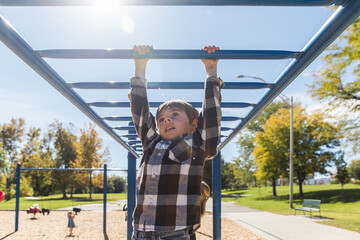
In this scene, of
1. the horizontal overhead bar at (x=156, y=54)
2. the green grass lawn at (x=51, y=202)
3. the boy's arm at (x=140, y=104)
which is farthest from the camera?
the green grass lawn at (x=51, y=202)

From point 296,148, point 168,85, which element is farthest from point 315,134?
point 168,85

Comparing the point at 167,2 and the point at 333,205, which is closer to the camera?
the point at 167,2

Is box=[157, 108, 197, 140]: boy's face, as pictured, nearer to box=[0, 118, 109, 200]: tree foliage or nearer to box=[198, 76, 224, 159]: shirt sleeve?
box=[198, 76, 224, 159]: shirt sleeve

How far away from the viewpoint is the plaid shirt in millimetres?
1461

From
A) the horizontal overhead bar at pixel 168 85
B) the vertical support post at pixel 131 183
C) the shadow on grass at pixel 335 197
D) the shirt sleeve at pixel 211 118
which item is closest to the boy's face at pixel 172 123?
the shirt sleeve at pixel 211 118

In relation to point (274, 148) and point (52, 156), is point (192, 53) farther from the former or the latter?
point (52, 156)

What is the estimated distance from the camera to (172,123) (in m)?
1.65

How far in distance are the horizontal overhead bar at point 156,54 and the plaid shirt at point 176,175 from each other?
11.2 inches

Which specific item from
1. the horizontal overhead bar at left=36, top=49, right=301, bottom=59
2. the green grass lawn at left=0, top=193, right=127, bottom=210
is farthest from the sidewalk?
the green grass lawn at left=0, top=193, right=127, bottom=210

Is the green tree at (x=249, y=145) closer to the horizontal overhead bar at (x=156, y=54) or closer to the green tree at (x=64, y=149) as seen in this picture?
the green tree at (x=64, y=149)

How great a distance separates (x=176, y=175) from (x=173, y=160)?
0.08 meters

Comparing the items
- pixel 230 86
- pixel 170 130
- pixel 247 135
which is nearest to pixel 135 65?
pixel 170 130

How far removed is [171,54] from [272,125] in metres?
22.1

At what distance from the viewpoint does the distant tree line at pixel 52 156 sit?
2284 centimetres
